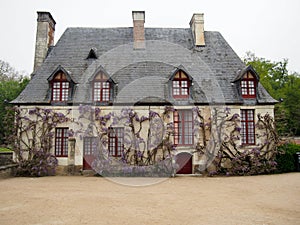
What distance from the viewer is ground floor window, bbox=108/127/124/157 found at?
44.8 ft

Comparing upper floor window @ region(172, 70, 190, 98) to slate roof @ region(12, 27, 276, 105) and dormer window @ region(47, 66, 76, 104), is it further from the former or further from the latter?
dormer window @ region(47, 66, 76, 104)

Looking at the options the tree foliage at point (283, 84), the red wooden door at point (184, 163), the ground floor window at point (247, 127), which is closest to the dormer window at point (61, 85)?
the red wooden door at point (184, 163)

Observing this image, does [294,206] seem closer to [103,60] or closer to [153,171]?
[153,171]

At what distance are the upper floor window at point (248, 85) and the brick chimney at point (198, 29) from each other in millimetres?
3862


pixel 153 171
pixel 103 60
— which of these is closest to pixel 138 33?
pixel 103 60

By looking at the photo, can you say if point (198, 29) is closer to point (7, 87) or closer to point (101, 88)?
point (101, 88)

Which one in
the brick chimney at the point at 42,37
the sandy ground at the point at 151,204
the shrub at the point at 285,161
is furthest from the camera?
the brick chimney at the point at 42,37

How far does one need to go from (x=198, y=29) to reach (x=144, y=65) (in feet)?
15.0

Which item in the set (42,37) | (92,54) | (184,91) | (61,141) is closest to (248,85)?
(184,91)

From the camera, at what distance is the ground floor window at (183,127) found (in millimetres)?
13797

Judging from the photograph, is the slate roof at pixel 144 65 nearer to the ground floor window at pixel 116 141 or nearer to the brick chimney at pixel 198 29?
the brick chimney at pixel 198 29

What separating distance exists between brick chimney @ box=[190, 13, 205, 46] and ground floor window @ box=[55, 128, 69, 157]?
32.7 feet

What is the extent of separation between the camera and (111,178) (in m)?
12.1

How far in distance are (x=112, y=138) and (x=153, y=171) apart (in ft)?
9.52
